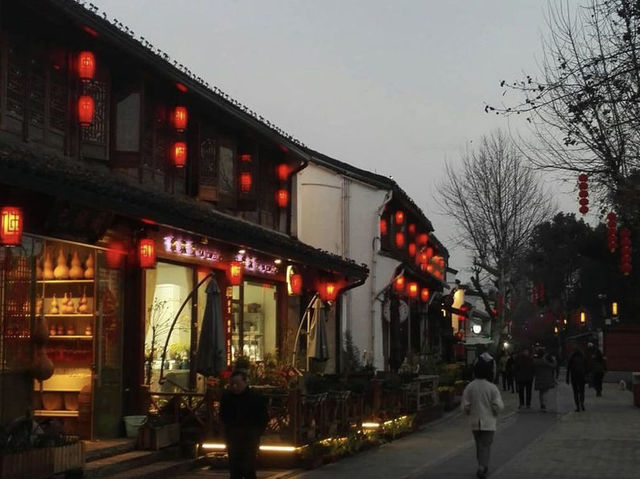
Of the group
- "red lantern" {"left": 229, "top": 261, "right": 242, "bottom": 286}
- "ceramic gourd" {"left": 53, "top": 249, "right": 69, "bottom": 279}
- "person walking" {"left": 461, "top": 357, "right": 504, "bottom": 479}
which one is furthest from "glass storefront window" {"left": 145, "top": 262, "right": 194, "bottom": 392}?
"person walking" {"left": 461, "top": 357, "right": 504, "bottom": 479}

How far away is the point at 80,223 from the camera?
41.0 feet

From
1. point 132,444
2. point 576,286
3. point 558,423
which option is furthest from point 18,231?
point 576,286

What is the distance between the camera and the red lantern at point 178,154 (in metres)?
16.9

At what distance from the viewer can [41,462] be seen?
1031cm

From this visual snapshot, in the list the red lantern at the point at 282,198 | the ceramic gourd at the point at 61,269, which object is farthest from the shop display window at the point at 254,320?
the ceramic gourd at the point at 61,269

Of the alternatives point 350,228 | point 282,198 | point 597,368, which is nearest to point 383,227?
point 350,228

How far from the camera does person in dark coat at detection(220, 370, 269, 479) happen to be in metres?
9.96

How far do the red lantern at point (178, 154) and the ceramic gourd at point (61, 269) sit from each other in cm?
396

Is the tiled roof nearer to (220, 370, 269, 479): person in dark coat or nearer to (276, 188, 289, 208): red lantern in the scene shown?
(220, 370, 269, 479): person in dark coat

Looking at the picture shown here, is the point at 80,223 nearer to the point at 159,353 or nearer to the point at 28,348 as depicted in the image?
the point at 28,348

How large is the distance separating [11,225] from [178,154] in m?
6.63

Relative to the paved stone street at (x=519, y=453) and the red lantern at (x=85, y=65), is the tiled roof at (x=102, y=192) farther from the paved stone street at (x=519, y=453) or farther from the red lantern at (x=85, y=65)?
the paved stone street at (x=519, y=453)

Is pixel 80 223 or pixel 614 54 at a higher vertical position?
pixel 614 54

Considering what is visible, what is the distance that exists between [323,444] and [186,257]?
4.14m
